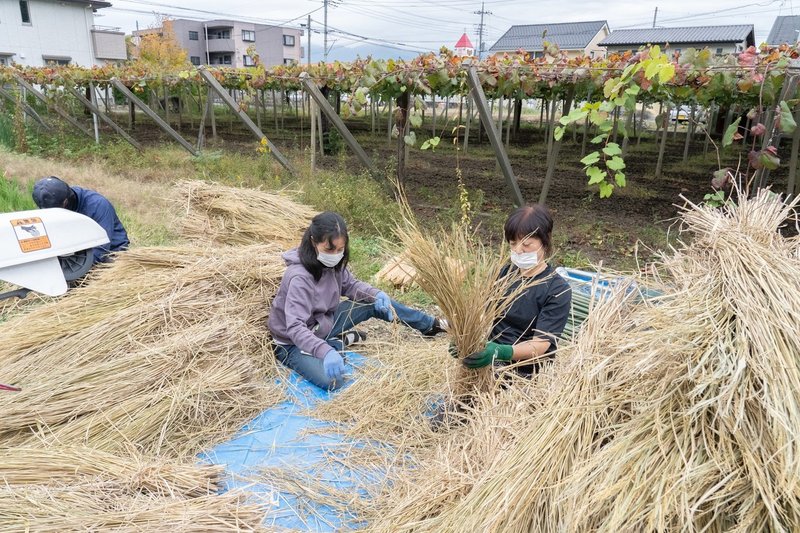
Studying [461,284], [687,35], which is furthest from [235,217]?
[687,35]

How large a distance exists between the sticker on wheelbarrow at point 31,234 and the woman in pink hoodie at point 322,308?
1.52 meters

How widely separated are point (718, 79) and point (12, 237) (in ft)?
17.0

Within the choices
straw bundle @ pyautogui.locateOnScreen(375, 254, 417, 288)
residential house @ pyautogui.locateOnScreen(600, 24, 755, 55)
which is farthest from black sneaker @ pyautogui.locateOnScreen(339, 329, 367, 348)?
residential house @ pyautogui.locateOnScreen(600, 24, 755, 55)

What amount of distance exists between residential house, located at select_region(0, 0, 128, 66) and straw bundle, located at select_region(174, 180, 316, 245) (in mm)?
26800

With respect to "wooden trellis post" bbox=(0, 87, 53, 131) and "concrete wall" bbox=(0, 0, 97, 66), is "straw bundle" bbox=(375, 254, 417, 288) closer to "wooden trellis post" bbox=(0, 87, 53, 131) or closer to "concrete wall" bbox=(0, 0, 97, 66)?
"wooden trellis post" bbox=(0, 87, 53, 131)

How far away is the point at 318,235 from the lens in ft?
9.03

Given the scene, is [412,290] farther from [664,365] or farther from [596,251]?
[664,365]

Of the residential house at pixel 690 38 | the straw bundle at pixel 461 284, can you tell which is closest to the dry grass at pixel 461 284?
the straw bundle at pixel 461 284

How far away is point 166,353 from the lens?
8.23 ft

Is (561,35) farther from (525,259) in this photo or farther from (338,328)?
(525,259)

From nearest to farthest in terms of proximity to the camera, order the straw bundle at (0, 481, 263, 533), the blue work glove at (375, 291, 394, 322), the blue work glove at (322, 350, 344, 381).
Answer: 1. the straw bundle at (0, 481, 263, 533)
2. the blue work glove at (322, 350, 344, 381)
3. the blue work glove at (375, 291, 394, 322)

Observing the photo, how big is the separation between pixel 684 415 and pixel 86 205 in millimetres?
3967

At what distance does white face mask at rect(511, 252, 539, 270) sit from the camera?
2172 mm

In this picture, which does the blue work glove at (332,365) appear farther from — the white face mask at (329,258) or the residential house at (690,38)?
the residential house at (690,38)
